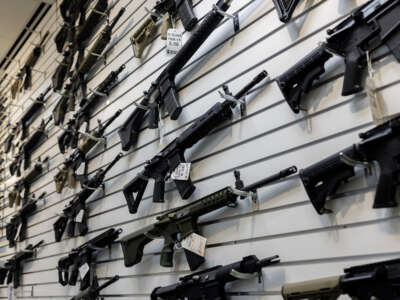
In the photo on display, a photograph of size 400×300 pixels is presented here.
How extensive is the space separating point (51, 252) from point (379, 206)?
3.48 m

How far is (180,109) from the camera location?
254 cm

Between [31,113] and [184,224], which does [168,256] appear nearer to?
[184,224]

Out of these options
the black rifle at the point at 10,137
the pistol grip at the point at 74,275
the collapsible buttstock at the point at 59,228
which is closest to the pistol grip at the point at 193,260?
the pistol grip at the point at 74,275

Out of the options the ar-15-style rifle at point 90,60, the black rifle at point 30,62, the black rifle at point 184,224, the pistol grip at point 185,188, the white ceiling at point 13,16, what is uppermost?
the white ceiling at point 13,16

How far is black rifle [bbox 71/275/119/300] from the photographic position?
2928mm

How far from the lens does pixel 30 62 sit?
549 centimetres

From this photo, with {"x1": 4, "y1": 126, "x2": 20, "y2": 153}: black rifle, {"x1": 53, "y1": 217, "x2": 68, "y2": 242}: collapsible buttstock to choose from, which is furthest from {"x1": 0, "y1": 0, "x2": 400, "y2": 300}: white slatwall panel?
{"x1": 4, "y1": 126, "x2": 20, "y2": 153}: black rifle

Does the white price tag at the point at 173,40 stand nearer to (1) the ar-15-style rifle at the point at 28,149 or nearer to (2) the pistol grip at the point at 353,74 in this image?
(2) the pistol grip at the point at 353,74

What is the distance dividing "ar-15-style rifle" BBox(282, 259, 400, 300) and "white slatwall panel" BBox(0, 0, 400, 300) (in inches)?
6.3

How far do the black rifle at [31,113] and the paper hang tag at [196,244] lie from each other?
3354mm

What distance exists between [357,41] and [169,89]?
4.24 ft

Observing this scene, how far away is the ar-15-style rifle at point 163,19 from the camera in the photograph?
258cm

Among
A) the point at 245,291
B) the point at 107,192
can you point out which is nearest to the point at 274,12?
the point at 245,291

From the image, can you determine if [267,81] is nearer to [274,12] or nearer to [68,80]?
[274,12]
